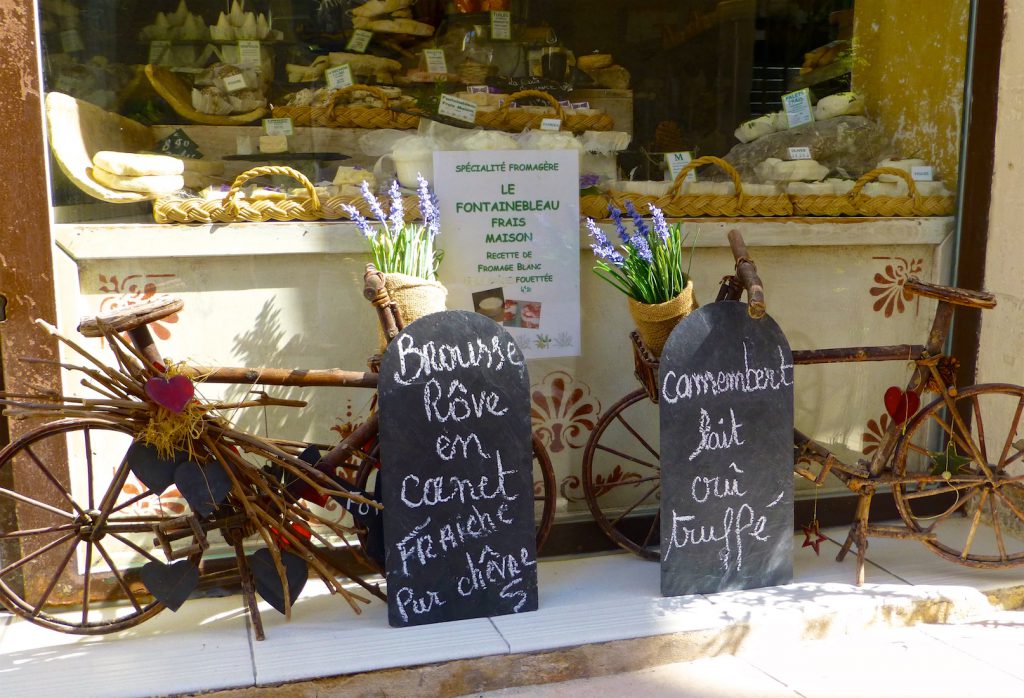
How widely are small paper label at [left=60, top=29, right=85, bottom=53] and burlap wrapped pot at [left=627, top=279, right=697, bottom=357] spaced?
84.6 inches

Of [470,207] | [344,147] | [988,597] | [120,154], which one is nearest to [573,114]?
[470,207]

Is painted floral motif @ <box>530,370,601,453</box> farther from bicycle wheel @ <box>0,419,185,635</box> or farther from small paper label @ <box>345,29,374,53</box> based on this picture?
small paper label @ <box>345,29,374,53</box>

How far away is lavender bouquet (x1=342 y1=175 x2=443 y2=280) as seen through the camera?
349 centimetres

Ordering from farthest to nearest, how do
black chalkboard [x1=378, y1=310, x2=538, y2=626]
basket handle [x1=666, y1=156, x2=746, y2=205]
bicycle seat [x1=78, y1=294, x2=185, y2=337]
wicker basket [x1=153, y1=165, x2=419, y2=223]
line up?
basket handle [x1=666, y1=156, x2=746, y2=205], wicker basket [x1=153, y1=165, x2=419, y2=223], black chalkboard [x1=378, y1=310, x2=538, y2=626], bicycle seat [x1=78, y1=294, x2=185, y2=337]

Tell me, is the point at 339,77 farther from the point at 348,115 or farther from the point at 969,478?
the point at 969,478

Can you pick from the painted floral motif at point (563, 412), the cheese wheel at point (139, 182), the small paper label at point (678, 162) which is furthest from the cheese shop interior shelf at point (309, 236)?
the painted floral motif at point (563, 412)

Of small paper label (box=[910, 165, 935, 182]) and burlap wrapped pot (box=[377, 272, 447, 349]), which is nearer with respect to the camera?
burlap wrapped pot (box=[377, 272, 447, 349])

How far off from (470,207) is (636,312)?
0.78m

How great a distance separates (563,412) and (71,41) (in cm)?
227

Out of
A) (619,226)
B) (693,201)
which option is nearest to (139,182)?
(619,226)

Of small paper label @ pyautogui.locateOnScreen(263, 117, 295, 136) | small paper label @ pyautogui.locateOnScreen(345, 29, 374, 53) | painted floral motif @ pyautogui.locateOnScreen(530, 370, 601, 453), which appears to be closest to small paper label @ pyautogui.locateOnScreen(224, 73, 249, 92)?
small paper label @ pyautogui.locateOnScreen(263, 117, 295, 136)

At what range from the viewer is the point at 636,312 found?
3576 millimetres

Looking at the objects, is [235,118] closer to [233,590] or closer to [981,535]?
[233,590]

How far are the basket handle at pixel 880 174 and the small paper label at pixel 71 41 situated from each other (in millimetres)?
3039
